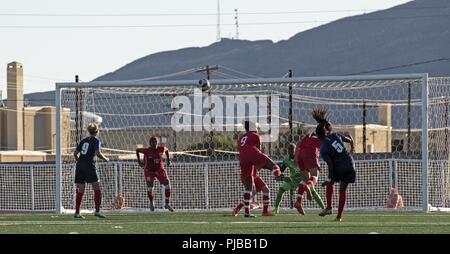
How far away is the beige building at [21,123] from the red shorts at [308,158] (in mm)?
61450

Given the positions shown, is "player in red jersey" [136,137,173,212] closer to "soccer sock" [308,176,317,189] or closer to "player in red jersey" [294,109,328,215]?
"player in red jersey" [294,109,328,215]

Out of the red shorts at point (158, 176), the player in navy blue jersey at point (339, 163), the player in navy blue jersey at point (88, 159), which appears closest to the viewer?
the player in navy blue jersey at point (339, 163)

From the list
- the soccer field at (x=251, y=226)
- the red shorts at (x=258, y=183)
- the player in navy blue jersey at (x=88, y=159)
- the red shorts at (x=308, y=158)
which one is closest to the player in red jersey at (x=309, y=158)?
the red shorts at (x=308, y=158)

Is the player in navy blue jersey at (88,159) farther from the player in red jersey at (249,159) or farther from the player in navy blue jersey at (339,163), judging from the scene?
the player in navy blue jersey at (339,163)

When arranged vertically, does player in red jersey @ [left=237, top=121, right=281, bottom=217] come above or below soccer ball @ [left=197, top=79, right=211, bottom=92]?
below

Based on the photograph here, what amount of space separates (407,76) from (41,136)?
216 feet

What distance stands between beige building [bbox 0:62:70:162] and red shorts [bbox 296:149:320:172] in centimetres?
6145

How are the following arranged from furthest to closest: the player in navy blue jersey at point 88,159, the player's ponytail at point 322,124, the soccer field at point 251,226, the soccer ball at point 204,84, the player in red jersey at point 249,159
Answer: the soccer ball at point 204,84, the player in navy blue jersey at point 88,159, the player in red jersey at point 249,159, the player's ponytail at point 322,124, the soccer field at point 251,226

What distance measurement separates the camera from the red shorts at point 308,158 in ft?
73.8

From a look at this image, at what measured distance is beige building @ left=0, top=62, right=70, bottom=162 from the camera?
84.1 meters

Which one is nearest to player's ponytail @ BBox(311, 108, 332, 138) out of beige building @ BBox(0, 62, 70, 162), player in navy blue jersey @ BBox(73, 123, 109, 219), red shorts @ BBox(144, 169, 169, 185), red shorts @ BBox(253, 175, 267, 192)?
red shorts @ BBox(253, 175, 267, 192)

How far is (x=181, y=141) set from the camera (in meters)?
65.0
